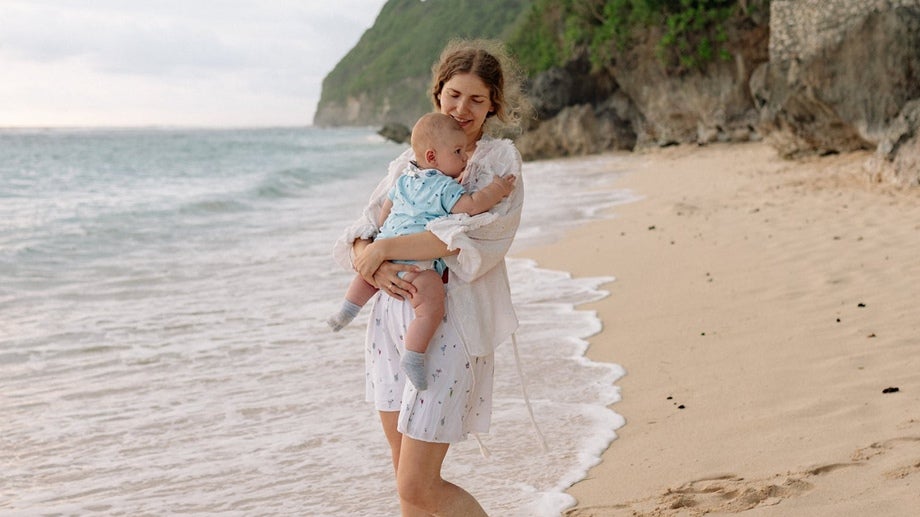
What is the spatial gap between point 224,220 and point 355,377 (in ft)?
33.8

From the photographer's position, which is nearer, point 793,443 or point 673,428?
point 793,443

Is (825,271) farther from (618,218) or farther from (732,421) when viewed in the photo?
(618,218)

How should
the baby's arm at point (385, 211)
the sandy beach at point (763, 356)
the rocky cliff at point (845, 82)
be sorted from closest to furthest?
1. the baby's arm at point (385, 211)
2. the sandy beach at point (763, 356)
3. the rocky cliff at point (845, 82)

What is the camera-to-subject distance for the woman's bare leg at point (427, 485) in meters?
2.57

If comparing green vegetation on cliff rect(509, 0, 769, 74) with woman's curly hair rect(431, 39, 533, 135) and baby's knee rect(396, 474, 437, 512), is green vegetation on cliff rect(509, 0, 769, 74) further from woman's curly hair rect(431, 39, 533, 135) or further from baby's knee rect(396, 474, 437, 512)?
baby's knee rect(396, 474, 437, 512)

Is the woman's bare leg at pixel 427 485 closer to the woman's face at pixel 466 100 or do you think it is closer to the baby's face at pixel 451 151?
the baby's face at pixel 451 151

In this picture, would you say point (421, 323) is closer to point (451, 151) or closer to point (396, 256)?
point (396, 256)

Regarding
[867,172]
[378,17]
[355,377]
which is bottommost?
[355,377]

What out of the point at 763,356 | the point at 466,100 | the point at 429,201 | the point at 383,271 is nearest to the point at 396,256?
the point at 383,271

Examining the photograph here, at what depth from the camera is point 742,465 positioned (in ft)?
11.6

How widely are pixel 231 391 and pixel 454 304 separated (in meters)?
2.87

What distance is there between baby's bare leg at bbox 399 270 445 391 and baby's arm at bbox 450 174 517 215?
0.20 meters

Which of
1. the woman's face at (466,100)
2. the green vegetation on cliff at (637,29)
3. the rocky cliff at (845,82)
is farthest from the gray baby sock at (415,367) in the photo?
the green vegetation on cliff at (637,29)

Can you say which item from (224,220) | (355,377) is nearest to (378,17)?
(224,220)
